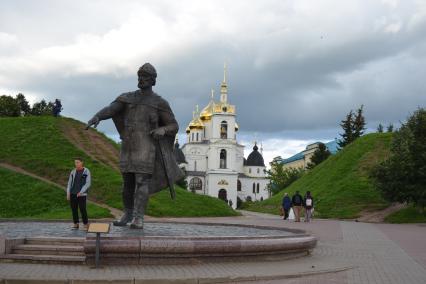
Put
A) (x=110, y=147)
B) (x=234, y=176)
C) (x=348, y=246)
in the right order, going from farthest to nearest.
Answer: (x=234, y=176)
(x=110, y=147)
(x=348, y=246)

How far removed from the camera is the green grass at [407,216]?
2939cm

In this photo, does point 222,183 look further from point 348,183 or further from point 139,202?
point 139,202

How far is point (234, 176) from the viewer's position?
10694 cm

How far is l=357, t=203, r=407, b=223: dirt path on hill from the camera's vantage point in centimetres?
3078

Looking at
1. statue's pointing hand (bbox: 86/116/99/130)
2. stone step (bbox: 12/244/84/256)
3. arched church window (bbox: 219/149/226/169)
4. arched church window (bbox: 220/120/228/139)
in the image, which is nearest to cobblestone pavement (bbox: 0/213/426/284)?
stone step (bbox: 12/244/84/256)

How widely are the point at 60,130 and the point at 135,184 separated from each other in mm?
30941

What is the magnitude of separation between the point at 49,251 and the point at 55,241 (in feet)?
Answer: 0.85

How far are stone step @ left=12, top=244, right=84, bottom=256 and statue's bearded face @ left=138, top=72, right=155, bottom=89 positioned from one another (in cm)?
315

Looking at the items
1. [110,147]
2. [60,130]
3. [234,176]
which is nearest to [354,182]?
[110,147]

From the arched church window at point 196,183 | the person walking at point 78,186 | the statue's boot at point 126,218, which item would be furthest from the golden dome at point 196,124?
the statue's boot at point 126,218

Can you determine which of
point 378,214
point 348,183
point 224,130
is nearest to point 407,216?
point 378,214

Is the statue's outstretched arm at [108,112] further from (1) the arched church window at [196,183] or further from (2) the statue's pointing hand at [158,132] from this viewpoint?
(1) the arched church window at [196,183]

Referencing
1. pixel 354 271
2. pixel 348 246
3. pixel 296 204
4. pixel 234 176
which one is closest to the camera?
pixel 354 271

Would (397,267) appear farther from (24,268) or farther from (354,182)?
(354,182)
